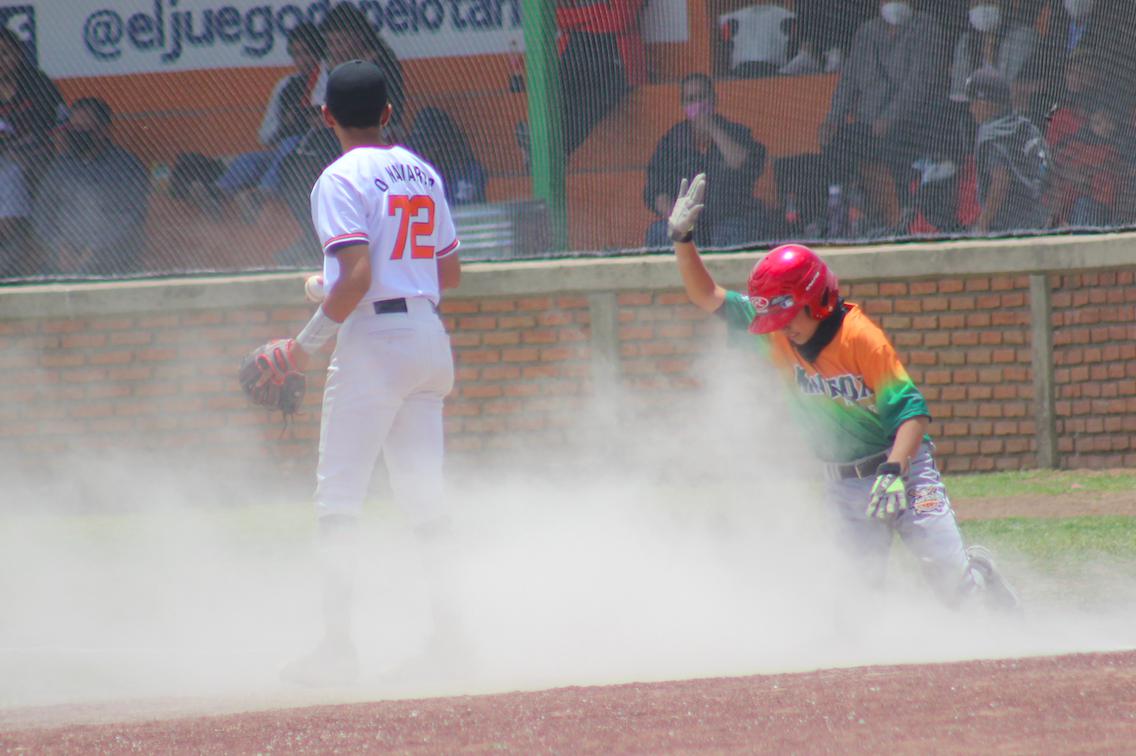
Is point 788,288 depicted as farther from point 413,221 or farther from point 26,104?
point 26,104

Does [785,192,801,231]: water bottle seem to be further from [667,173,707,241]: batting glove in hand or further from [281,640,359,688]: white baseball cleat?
[281,640,359,688]: white baseball cleat

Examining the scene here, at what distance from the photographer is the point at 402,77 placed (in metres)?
9.42

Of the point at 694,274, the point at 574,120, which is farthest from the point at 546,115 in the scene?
the point at 694,274

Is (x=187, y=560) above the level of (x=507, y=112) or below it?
below

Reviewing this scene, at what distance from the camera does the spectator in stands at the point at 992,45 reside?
9172 millimetres

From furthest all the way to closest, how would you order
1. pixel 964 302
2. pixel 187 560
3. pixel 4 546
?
pixel 964 302, pixel 4 546, pixel 187 560

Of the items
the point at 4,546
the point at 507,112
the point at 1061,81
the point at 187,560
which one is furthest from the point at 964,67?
the point at 4,546

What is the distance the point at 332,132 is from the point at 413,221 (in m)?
5.00

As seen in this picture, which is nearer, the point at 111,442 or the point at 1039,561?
the point at 1039,561

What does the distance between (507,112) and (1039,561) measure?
4.68 metres

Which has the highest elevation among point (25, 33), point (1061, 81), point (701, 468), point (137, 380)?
point (25, 33)

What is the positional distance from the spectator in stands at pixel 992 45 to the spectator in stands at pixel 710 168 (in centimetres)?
142

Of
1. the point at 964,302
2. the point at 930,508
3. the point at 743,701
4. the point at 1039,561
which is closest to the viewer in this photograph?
the point at 743,701

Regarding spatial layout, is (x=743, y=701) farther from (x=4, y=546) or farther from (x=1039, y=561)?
(x=4, y=546)
